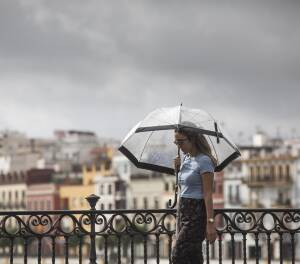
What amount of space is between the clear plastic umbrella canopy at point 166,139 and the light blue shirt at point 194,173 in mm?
530

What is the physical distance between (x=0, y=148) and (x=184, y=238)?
114m

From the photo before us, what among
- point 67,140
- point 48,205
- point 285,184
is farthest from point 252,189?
point 67,140

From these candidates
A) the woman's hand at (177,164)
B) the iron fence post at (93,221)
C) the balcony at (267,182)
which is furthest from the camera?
the balcony at (267,182)

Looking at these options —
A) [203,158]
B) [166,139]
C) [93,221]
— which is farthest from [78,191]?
[203,158]

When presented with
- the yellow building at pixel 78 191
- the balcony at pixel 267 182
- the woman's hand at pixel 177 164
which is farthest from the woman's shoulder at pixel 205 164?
the yellow building at pixel 78 191

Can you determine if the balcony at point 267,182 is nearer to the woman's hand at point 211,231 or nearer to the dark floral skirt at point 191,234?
the dark floral skirt at point 191,234

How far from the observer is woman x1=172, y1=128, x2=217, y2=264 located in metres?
11.9

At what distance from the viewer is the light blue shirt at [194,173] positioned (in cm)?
1186

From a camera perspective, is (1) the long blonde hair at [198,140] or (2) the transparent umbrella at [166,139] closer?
(1) the long blonde hair at [198,140]

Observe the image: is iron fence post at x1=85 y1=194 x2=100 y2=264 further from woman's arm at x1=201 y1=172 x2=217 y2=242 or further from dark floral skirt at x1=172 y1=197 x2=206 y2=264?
woman's arm at x1=201 y1=172 x2=217 y2=242

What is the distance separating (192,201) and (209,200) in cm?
21

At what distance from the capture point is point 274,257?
91125mm

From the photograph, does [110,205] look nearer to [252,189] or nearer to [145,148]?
[252,189]

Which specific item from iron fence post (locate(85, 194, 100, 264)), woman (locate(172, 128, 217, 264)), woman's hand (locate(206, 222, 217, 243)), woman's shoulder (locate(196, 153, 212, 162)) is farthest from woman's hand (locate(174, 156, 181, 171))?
iron fence post (locate(85, 194, 100, 264))
